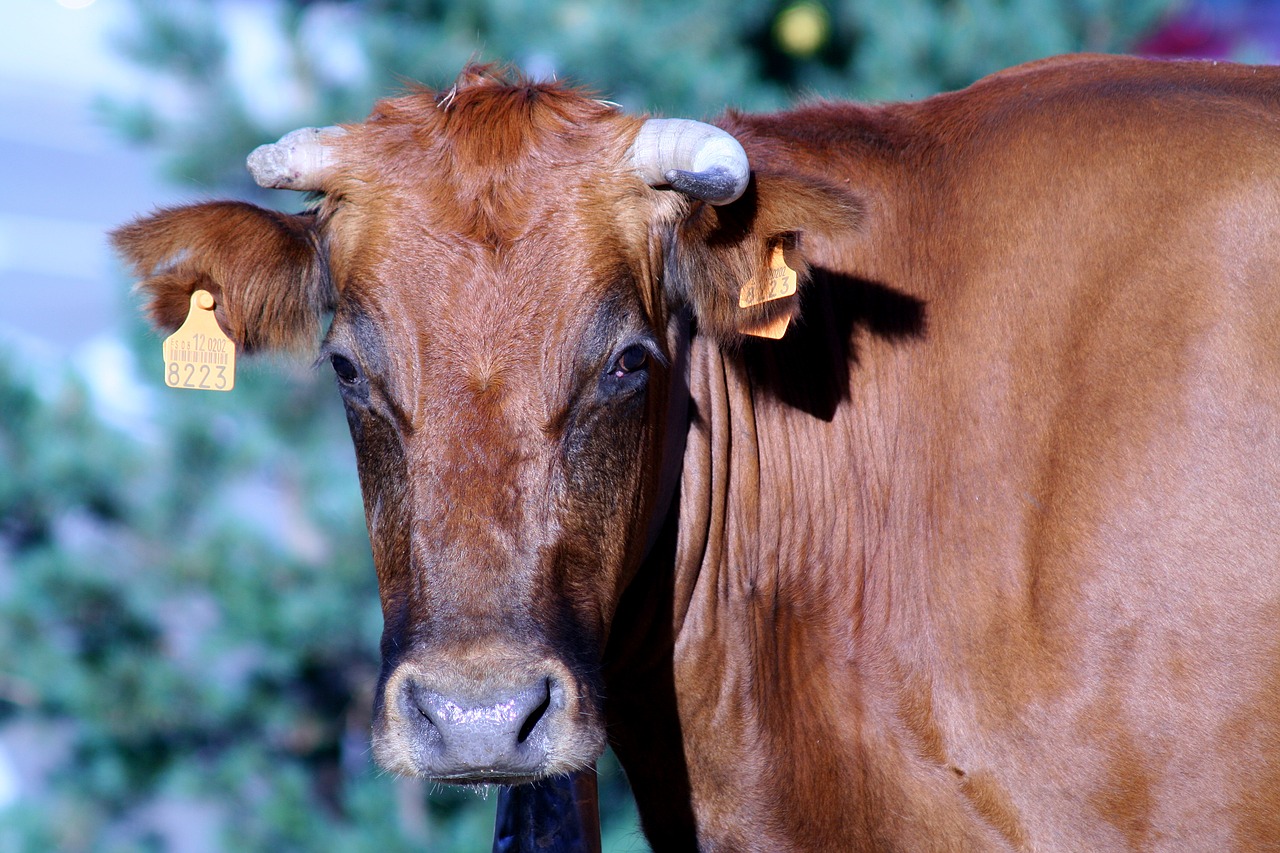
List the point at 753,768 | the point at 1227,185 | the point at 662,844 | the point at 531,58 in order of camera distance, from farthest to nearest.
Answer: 1. the point at 531,58
2. the point at 662,844
3. the point at 753,768
4. the point at 1227,185

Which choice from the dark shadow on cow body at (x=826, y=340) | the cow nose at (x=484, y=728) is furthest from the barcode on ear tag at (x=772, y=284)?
the cow nose at (x=484, y=728)

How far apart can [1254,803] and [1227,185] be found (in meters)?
1.34

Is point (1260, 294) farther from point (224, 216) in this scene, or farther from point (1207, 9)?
point (1207, 9)

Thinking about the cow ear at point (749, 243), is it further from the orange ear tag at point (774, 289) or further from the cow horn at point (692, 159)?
the cow horn at point (692, 159)

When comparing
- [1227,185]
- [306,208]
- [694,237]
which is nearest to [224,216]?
[306,208]

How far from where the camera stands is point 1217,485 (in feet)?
8.54

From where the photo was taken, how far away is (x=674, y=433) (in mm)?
3064

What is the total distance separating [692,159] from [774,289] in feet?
1.17

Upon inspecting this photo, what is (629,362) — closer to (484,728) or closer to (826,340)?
(826,340)

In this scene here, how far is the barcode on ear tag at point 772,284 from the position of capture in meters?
2.88

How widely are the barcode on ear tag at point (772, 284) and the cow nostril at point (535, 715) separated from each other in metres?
1.03

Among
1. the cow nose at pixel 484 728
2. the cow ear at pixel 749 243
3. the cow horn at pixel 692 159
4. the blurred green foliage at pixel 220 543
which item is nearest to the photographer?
the cow nose at pixel 484 728

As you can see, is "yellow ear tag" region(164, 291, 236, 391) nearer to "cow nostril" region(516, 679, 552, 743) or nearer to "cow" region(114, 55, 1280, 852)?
"cow" region(114, 55, 1280, 852)

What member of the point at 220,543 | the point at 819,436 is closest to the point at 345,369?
the point at 819,436
